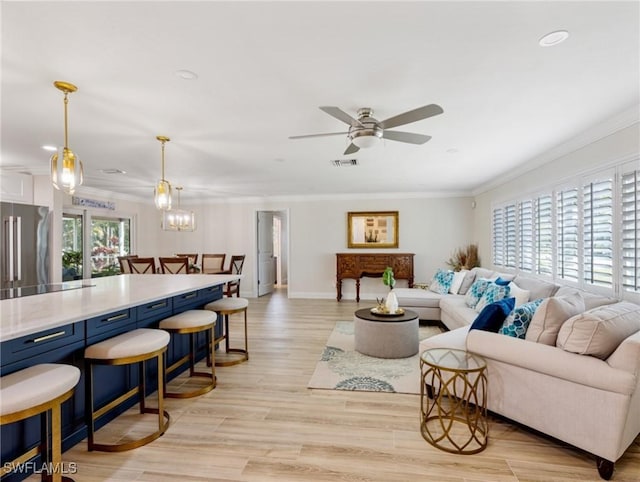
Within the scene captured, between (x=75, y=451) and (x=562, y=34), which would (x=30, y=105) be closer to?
(x=75, y=451)

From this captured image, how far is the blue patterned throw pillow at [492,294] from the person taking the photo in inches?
152

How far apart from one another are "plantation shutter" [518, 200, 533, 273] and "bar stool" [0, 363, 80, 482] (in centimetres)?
523

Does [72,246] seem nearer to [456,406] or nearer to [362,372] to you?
[362,372]

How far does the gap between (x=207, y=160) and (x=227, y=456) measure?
3631mm

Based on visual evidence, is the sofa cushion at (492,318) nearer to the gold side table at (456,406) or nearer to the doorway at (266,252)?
the gold side table at (456,406)

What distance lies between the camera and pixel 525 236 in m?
4.86

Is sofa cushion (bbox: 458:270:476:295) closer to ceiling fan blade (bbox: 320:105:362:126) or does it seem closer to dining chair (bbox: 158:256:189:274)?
ceiling fan blade (bbox: 320:105:362:126)

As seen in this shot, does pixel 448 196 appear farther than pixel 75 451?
Yes

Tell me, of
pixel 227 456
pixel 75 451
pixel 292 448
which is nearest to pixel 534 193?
pixel 292 448

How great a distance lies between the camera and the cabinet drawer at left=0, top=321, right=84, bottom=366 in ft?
5.88

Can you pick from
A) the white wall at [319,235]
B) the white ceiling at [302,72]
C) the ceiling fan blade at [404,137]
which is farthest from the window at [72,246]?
the ceiling fan blade at [404,137]

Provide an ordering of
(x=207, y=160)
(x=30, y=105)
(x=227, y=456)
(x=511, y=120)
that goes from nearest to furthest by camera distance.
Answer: (x=227, y=456) → (x=30, y=105) → (x=511, y=120) → (x=207, y=160)

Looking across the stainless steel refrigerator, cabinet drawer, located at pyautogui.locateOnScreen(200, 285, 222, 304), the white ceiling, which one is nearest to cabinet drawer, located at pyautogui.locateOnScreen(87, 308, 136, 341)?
cabinet drawer, located at pyautogui.locateOnScreen(200, 285, 222, 304)

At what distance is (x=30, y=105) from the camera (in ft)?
8.96
